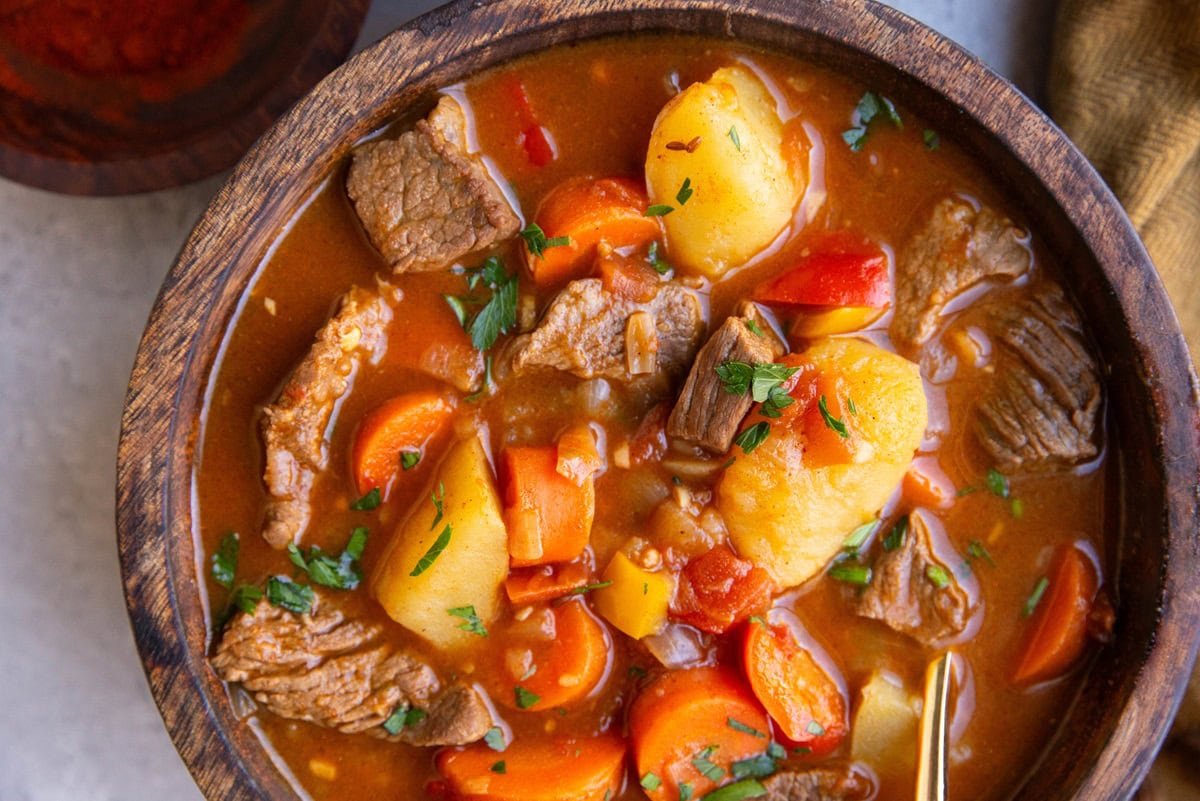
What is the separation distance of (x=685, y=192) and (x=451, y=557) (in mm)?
1139

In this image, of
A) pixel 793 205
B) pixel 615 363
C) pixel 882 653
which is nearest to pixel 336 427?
pixel 615 363

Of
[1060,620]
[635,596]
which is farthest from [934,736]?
[635,596]

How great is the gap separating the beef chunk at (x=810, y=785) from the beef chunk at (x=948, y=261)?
1.21 metres

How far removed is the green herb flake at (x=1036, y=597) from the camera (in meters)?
3.03

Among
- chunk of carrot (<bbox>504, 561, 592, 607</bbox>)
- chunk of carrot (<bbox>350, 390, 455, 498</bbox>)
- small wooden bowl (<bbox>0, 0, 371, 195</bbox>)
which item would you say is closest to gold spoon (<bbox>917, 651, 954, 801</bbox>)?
chunk of carrot (<bbox>504, 561, 592, 607</bbox>)

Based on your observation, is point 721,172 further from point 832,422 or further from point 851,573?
point 851,573

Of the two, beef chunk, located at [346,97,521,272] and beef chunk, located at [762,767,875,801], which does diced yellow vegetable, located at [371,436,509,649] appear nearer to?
beef chunk, located at [346,97,521,272]

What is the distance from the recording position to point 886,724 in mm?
3027

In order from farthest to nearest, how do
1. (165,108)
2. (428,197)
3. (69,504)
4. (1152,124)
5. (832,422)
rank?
(69,504), (165,108), (1152,124), (428,197), (832,422)

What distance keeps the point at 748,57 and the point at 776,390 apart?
0.91 metres

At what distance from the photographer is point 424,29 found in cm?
275

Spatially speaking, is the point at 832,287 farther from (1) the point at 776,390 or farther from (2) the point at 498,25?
(2) the point at 498,25

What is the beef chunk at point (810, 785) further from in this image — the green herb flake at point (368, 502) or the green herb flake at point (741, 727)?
the green herb flake at point (368, 502)

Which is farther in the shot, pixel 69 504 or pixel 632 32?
pixel 69 504
